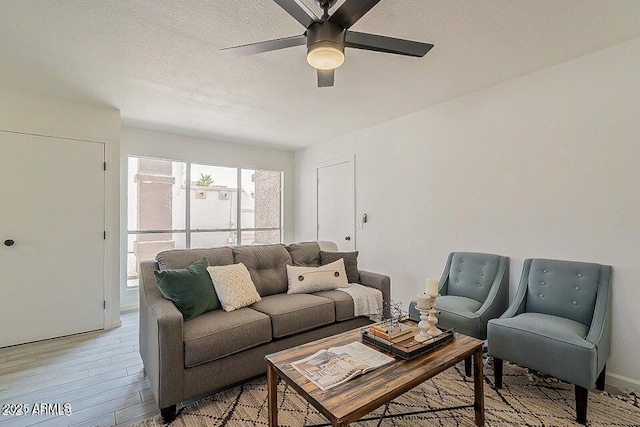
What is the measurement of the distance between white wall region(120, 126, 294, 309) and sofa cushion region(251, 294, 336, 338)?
269cm

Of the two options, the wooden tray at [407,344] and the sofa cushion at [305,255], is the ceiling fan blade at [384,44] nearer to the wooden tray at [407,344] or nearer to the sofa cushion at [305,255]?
the wooden tray at [407,344]

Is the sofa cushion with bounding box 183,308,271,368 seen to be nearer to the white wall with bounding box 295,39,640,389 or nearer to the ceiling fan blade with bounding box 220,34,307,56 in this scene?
the ceiling fan blade with bounding box 220,34,307,56

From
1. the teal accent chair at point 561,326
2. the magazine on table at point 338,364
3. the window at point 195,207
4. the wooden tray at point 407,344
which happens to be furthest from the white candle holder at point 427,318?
the window at point 195,207

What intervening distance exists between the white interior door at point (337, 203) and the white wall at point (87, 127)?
2.82 m

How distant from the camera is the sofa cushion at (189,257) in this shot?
2.53 meters

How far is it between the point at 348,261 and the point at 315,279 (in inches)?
19.4

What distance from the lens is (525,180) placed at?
2.77 meters

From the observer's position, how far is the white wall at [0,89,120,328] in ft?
10.1

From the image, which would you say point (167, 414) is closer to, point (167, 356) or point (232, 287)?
point (167, 356)

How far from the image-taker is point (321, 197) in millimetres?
5141

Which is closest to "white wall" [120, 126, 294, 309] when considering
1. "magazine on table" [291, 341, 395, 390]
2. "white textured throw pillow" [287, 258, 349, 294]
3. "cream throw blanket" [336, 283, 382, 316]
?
"white textured throw pillow" [287, 258, 349, 294]

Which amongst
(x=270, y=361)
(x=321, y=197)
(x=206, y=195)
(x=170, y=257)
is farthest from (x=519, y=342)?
(x=206, y=195)

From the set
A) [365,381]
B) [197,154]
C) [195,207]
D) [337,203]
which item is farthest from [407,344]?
[197,154]

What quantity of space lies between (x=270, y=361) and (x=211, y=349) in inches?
22.8
